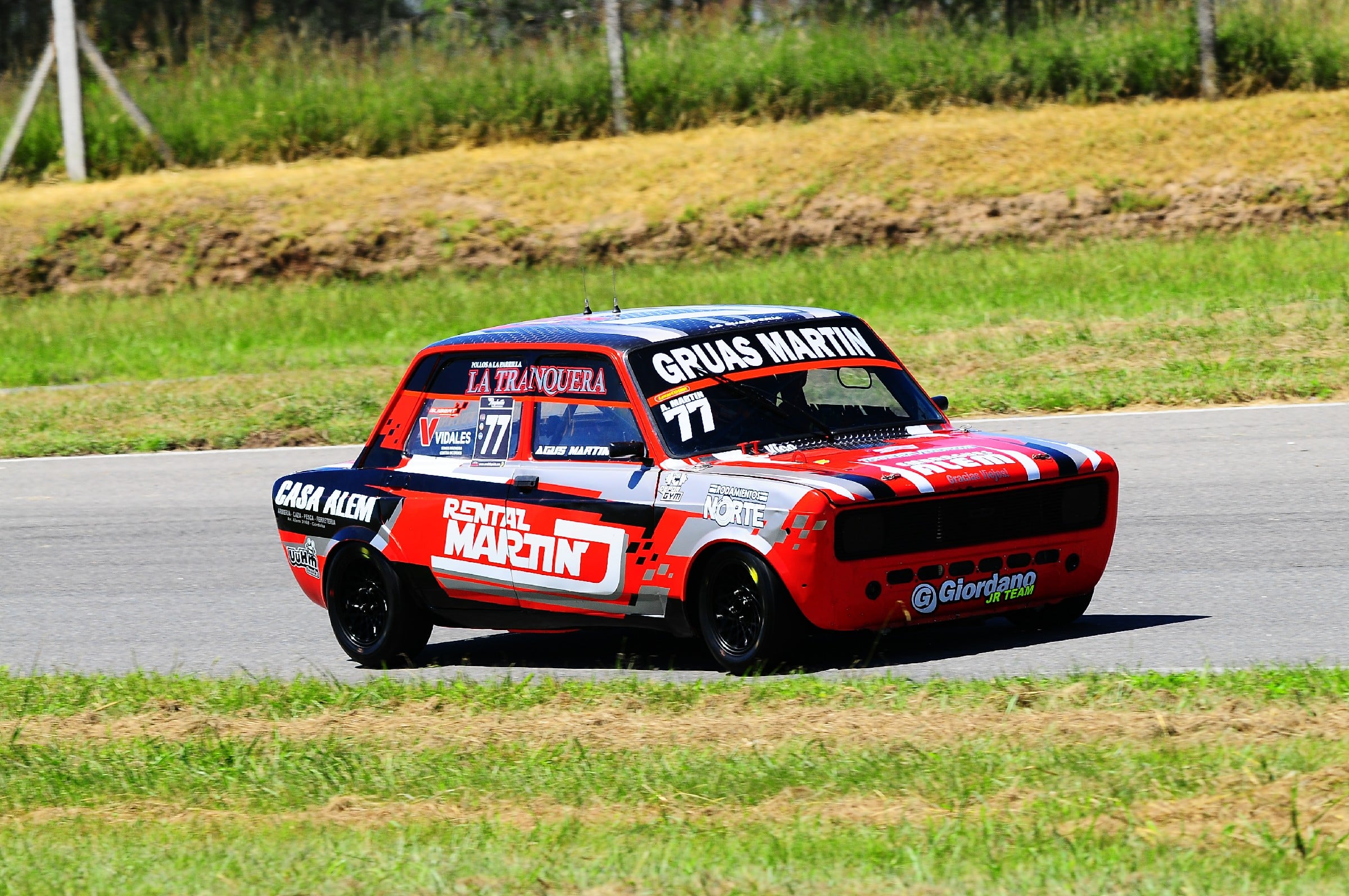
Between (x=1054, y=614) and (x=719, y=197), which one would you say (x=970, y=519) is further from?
(x=719, y=197)

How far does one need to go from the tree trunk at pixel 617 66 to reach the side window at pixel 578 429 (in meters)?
20.5

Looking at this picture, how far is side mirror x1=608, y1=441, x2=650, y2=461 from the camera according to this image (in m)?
8.11

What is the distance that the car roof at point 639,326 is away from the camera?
8477 millimetres

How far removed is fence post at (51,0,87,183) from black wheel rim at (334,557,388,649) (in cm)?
2132

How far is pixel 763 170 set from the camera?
27.4m

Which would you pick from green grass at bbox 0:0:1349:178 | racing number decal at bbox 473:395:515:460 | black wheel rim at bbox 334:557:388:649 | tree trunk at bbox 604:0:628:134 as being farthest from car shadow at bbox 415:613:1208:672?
green grass at bbox 0:0:1349:178

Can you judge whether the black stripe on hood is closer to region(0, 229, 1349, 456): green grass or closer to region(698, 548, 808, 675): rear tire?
region(698, 548, 808, 675): rear tire

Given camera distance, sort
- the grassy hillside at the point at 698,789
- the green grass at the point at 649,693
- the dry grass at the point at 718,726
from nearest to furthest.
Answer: the grassy hillside at the point at 698,789 < the dry grass at the point at 718,726 < the green grass at the point at 649,693

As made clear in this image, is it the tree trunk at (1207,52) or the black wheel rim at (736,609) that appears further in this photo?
the tree trunk at (1207,52)

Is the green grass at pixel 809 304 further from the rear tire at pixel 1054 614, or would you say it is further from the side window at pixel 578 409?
the side window at pixel 578 409

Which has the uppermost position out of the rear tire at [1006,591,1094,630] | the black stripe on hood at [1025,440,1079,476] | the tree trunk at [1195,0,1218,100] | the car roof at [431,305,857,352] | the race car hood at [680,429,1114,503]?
the tree trunk at [1195,0,1218,100]

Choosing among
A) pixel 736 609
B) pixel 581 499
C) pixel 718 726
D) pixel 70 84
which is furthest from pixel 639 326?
pixel 70 84

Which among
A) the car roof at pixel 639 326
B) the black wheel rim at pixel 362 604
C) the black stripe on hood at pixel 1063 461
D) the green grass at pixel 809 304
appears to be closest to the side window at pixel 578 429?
the car roof at pixel 639 326

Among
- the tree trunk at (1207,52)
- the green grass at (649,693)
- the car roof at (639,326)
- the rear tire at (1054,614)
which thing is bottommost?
the rear tire at (1054,614)
